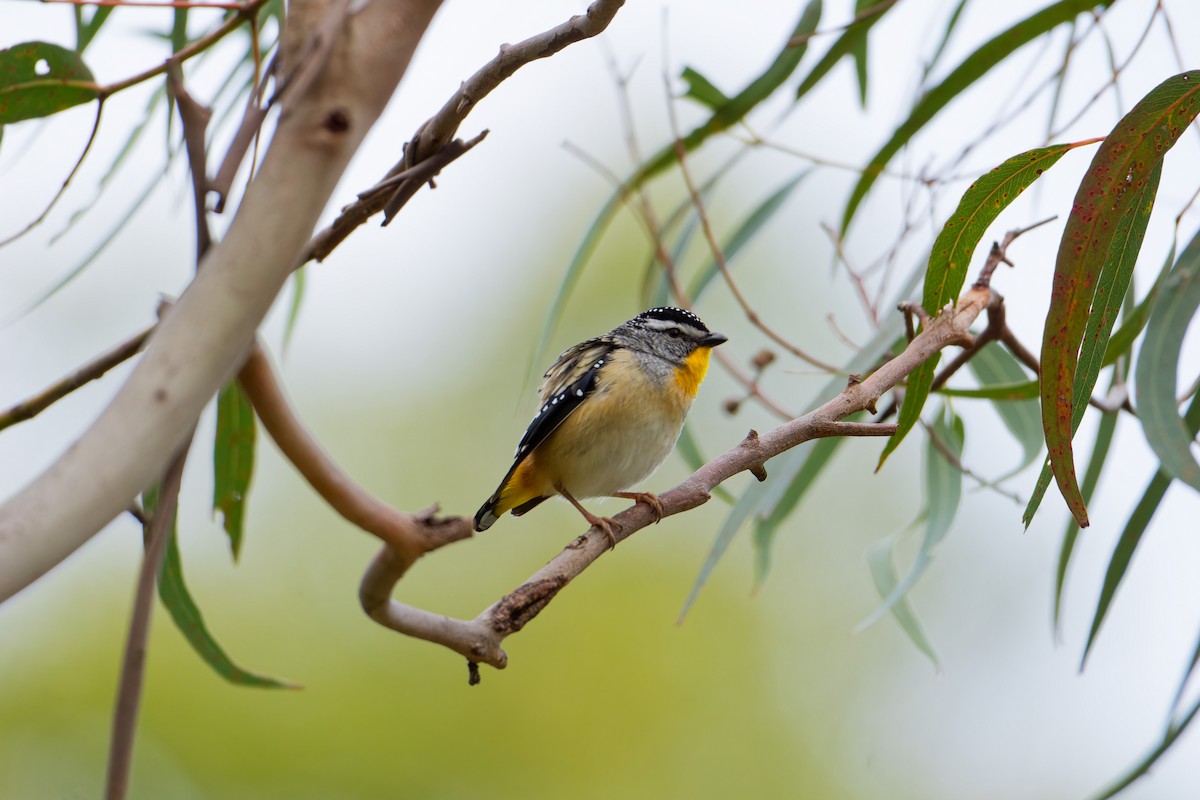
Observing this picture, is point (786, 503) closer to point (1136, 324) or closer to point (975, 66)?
point (1136, 324)

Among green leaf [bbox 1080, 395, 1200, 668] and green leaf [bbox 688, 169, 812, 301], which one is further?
green leaf [bbox 688, 169, 812, 301]

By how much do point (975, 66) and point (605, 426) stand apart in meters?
1.22

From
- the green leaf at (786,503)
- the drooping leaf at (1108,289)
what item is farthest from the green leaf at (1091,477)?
the drooping leaf at (1108,289)

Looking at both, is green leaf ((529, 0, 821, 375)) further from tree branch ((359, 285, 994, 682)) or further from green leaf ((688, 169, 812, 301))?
tree branch ((359, 285, 994, 682))

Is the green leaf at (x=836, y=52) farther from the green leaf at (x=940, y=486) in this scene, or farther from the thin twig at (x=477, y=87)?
the thin twig at (x=477, y=87)

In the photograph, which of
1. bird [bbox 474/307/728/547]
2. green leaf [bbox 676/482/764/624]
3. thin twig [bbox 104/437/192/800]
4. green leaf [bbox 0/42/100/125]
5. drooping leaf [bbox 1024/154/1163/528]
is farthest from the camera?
bird [bbox 474/307/728/547]

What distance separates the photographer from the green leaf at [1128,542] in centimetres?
223

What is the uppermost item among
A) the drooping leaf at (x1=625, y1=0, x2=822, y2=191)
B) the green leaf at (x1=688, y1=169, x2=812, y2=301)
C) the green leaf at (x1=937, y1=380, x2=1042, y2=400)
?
the drooping leaf at (x1=625, y1=0, x2=822, y2=191)

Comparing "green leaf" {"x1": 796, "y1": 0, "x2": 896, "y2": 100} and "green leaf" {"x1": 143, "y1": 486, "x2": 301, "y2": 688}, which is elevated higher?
"green leaf" {"x1": 796, "y1": 0, "x2": 896, "y2": 100}

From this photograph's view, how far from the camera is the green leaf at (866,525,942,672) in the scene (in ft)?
8.30

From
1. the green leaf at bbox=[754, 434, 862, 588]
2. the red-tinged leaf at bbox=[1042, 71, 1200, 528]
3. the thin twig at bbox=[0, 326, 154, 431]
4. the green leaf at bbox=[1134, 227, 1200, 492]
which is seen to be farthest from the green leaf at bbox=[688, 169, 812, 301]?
the thin twig at bbox=[0, 326, 154, 431]

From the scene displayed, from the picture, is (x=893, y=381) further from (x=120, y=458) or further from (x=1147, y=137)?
(x=120, y=458)

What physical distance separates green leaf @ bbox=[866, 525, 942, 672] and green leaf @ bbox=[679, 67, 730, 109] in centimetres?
121

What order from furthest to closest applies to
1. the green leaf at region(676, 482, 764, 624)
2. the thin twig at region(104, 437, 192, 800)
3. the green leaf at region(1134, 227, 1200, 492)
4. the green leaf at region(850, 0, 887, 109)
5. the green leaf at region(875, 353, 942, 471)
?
the green leaf at region(850, 0, 887, 109), the green leaf at region(676, 482, 764, 624), the green leaf at region(1134, 227, 1200, 492), the green leaf at region(875, 353, 942, 471), the thin twig at region(104, 437, 192, 800)
